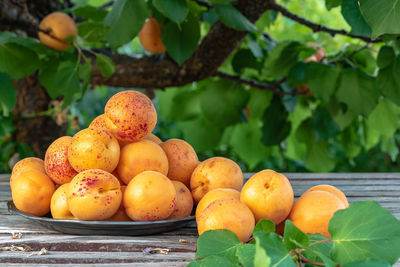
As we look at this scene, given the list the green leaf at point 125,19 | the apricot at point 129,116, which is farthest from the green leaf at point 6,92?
the apricot at point 129,116

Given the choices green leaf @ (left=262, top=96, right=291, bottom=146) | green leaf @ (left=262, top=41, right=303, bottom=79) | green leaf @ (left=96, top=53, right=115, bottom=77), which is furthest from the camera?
green leaf @ (left=262, top=96, right=291, bottom=146)

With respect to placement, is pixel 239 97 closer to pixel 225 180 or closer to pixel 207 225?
pixel 225 180

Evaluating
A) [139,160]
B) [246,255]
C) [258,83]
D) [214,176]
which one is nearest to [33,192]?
[139,160]

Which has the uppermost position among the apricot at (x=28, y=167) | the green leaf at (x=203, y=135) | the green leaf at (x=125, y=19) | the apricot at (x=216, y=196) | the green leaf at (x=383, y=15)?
the green leaf at (x=383, y=15)

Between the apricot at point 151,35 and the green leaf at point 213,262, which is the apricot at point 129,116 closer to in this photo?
the green leaf at point 213,262

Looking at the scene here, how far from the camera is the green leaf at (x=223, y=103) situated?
158 cm

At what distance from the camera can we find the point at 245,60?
1539mm

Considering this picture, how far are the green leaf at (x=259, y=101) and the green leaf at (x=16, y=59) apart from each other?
0.76 meters

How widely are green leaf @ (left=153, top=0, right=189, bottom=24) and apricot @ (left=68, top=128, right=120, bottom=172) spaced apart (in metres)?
0.34

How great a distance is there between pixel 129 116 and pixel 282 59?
82cm

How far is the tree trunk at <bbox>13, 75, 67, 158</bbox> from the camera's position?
1.65 m

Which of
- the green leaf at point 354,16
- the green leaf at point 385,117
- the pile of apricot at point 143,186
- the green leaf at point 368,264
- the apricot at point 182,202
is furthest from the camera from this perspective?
the green leaf at point 385,117

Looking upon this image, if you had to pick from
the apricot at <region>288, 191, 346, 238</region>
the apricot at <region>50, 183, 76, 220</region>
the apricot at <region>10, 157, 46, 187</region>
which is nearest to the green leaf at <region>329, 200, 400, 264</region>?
the apricot at <region>288, 191, 346, 238</region>

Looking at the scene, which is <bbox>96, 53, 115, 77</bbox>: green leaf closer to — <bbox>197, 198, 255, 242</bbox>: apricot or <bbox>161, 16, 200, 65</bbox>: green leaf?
<bbox>161, 16, 200, 65</bbox>: green leaf
